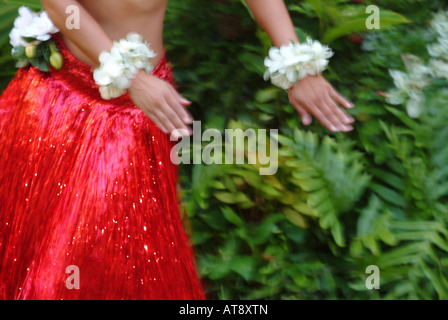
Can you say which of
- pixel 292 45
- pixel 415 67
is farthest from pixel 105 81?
pixel 415 67

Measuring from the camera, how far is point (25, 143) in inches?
48.8

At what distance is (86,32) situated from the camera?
3.43ft

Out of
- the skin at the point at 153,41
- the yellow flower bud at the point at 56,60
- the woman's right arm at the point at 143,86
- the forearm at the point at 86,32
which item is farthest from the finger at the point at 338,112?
the yellow flower bud at the point at 56,60

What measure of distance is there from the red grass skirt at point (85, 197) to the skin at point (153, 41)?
0.32 ft

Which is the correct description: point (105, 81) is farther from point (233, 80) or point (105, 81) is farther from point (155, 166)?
point (233, 80)

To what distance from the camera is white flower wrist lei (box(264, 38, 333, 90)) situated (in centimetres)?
119

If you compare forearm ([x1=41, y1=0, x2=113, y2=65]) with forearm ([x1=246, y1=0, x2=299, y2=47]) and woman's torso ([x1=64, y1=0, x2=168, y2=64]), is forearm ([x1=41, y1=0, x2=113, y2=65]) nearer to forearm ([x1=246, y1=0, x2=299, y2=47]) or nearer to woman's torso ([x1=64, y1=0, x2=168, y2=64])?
woman's torso ([x1=64, y1=0, x2=168, y2=64])

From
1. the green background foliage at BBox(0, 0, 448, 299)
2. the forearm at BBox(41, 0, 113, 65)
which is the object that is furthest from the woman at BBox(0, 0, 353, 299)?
the green background foliage at BBox(0, 0, 448, 299)

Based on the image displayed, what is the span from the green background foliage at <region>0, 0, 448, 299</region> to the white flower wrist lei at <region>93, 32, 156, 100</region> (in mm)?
635

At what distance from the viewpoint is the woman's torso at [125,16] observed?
44.0 inches

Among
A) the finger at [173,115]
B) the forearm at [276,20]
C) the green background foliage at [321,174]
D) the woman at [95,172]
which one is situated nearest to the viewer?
the finger at [173,115]

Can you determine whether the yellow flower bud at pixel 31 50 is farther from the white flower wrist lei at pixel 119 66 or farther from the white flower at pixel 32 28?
the white flower wrist lei at pixel 119 66

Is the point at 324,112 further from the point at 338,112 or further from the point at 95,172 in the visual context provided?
the point at 95,172

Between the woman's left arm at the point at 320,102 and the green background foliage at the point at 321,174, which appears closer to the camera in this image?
the woman's left arm at the point at 320,102
